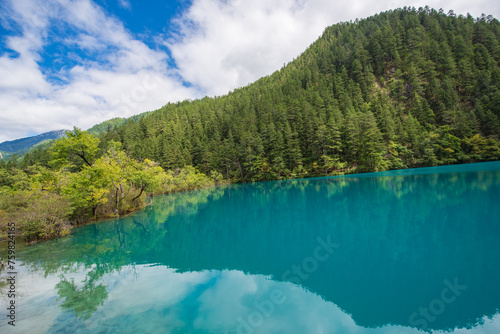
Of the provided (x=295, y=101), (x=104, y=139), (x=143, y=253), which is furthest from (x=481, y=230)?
(x=104, y=139)

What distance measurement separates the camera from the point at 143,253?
31.1 feet

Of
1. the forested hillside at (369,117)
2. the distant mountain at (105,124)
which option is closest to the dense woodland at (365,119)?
the forested hillside at (369,117)

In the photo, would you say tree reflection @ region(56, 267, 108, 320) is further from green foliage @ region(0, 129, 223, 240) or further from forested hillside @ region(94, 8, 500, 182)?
forested hillside @ region(94, 8, 500, 182)

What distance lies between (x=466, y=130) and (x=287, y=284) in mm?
57284

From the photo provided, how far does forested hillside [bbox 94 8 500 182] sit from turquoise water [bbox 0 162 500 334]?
4020 centimetres

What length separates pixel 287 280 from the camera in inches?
232

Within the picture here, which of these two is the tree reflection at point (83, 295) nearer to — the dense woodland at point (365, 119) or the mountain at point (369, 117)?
the dense woodland at point (365, 119)

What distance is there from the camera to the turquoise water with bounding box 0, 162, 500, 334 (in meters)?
4.24

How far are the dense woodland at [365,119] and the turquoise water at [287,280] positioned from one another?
37183mm

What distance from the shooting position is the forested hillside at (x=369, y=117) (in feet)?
150

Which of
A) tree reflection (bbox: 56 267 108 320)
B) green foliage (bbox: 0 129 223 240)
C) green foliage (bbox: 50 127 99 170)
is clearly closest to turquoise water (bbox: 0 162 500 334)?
tree reflection (bbox: 56 267 108 320)

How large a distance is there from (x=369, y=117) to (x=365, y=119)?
3.60ft

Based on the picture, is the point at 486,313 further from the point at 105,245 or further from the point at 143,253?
the point at 105,245

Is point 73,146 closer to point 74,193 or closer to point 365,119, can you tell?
point 74,193
